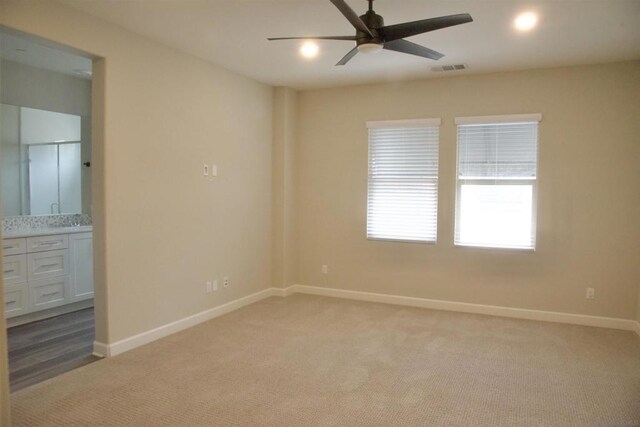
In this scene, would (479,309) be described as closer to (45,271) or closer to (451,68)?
(451,68)

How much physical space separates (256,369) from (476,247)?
9.05ft

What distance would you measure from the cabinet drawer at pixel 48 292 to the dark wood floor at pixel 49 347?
163 mm

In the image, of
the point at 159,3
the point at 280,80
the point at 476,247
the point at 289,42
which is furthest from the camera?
the point at 280,80

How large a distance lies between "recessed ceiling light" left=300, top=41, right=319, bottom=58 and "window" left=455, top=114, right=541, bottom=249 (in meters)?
1.78

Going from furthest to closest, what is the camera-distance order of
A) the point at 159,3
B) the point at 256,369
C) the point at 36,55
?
the point at 36,55
the point at 256,369
the point at 159,3

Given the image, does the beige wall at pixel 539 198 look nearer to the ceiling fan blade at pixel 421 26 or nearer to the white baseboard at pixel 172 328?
the white baseboard at pixel 172 328

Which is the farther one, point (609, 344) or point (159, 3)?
point (609, 344)

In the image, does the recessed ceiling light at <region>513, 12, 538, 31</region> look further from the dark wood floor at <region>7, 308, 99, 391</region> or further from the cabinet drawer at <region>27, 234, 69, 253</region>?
the cabinet drawer at <region>27, 234, 69, 253</region>

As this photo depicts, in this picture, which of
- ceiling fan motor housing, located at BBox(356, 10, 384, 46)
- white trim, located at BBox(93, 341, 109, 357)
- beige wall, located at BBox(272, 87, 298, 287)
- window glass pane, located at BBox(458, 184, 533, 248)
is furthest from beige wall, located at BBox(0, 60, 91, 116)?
window glass pane, located at BBox(458, 184, 533, 248)

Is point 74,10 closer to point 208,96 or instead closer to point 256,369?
point 208,96

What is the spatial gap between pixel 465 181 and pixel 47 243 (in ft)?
14.8

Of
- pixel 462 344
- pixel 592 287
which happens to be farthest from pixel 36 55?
pixel 592 287

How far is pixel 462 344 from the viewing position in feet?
12.5

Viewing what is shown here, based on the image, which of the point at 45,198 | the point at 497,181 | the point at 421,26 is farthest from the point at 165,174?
the point at 497,181
